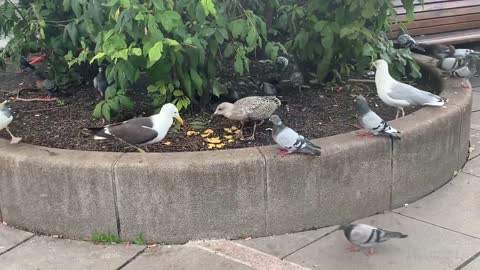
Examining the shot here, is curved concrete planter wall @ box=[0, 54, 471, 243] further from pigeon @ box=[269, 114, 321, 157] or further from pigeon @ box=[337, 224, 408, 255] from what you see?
pigeon @ box=[337, 224, 408, 255]

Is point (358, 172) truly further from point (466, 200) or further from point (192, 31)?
point (192, 31)

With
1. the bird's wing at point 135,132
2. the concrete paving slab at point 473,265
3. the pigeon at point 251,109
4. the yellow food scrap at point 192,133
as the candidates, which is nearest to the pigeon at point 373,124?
the pigeon at point 251,109

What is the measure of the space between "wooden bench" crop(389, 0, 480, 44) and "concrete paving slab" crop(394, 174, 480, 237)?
13.4ft

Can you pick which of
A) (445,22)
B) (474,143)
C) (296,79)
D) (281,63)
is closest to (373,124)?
(296,79)

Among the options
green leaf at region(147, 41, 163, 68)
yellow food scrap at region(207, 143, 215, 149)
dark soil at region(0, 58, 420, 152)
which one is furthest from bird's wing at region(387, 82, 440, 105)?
green leaf at region(147, 41, 163, 68)

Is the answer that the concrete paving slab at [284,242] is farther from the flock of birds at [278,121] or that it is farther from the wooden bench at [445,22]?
the wooden bench at [445,22]

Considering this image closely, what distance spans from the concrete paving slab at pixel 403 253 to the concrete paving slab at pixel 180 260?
46cm

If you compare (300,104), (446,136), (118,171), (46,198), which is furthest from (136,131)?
(446,136)

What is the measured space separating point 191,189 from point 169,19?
50.3 inches

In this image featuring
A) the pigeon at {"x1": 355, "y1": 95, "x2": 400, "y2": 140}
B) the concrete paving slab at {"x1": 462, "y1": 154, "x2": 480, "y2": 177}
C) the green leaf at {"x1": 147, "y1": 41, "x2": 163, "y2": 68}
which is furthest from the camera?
the concrete paving slab at {"x1": 462, "y1": 154, "x2": 480, "y2": 177}

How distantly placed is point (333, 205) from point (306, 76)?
2422mm

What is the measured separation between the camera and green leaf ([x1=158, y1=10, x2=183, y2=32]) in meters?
4.46

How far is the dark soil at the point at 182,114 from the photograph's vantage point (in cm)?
497

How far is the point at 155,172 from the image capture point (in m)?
4.18
